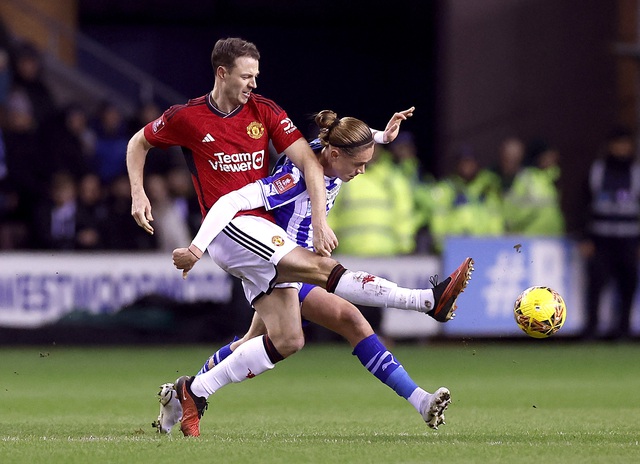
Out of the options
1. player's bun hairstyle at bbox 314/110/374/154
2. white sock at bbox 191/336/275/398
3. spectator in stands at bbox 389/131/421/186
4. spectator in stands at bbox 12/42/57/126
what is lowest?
white sock at bbox 191/336/275/398

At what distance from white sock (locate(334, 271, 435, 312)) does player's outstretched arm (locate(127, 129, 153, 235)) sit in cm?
117

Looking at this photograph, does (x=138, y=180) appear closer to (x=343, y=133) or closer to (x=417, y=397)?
(x=343, y=133)

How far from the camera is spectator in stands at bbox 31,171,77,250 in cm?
1531

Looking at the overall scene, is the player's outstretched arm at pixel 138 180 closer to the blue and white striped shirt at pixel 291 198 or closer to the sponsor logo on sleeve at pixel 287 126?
the blue and white striped shirt at pixel 291 198

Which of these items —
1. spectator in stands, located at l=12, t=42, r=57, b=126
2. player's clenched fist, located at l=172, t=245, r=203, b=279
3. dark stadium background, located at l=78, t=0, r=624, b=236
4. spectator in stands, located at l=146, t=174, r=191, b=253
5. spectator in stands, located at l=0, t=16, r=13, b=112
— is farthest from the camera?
dark stadium background, located at l=78, t=0, r=624, b=236

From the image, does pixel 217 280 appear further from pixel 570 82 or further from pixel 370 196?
pixel 570 82

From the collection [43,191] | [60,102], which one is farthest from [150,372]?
[60,102]

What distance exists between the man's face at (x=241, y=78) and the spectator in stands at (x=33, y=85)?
360 inches

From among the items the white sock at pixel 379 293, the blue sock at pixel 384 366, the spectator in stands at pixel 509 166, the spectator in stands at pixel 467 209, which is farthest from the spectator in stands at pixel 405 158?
the white sock at pixel 379 293

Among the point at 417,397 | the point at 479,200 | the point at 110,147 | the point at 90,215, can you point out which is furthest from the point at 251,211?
the point at 110,147

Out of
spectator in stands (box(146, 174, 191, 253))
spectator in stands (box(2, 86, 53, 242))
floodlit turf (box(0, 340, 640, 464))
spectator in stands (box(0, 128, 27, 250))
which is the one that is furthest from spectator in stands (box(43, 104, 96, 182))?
floodlit turf (box(0, 340, 640, 464))

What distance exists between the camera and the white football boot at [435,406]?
7441 mm

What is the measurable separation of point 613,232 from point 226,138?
8816 millimetres

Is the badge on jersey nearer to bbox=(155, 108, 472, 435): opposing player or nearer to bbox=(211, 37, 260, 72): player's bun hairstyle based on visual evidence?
bbox=(155, 108, 472, 435): opposing player
